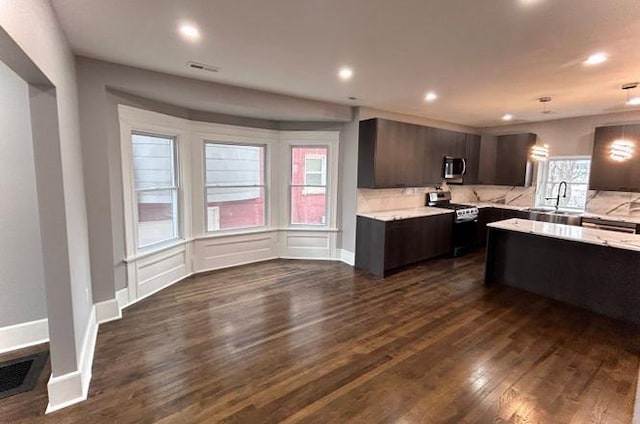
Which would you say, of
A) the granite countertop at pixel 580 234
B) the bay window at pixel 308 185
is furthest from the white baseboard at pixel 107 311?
the granite countertop at pixel 580 234

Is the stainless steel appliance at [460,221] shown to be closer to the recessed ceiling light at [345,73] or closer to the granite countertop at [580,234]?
the granite countertop at [580,234]

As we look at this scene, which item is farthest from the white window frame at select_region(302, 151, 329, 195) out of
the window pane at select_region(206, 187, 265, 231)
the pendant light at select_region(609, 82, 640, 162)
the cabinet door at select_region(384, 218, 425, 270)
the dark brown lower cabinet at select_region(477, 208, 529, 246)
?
the pendant light at select_region(609, 82, 640, 162)

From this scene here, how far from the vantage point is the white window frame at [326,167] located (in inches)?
204

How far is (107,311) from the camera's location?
3.24 meters

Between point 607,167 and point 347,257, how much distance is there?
175 inches

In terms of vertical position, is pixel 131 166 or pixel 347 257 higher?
pixel 131 166

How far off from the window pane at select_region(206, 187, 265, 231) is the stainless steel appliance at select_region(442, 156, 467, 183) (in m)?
3.43

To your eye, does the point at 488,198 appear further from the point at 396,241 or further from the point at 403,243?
the point at 396,241

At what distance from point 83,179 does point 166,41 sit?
5.09ft

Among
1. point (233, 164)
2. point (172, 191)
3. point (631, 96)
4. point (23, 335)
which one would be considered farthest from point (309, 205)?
point (631, 96)

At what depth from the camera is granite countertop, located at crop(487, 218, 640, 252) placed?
10.5 feet

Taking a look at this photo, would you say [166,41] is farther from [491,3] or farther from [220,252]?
[220,252]

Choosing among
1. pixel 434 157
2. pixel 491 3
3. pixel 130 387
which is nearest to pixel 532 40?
pixel 491 3

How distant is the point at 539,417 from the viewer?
2.04 meters
